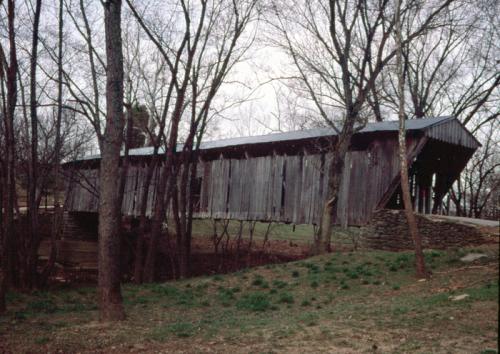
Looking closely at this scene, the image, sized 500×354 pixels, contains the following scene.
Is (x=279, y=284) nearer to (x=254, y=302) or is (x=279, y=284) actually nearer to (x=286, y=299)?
(x=286, y=299)

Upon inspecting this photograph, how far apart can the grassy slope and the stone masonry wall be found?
1.12 metres

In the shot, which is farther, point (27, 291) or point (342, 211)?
point (342, 211)

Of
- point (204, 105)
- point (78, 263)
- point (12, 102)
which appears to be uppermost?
point (204, 105)

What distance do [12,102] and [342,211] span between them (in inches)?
470

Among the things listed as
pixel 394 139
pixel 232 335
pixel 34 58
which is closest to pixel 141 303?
pixel 232 335

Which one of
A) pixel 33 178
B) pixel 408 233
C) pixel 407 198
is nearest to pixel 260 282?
pixel 407 198

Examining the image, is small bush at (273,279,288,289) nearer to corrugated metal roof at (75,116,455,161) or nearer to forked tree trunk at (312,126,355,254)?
forked tree trunk at (312,126,355,254)

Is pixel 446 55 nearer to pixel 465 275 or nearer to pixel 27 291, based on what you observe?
pixel 465 275

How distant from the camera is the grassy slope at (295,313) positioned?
21.4 ft

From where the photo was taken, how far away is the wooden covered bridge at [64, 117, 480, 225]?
55.7 feet

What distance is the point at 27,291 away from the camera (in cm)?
1445

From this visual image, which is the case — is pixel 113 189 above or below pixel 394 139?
below

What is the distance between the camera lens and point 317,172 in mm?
18797

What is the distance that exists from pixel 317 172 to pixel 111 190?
457 inches
